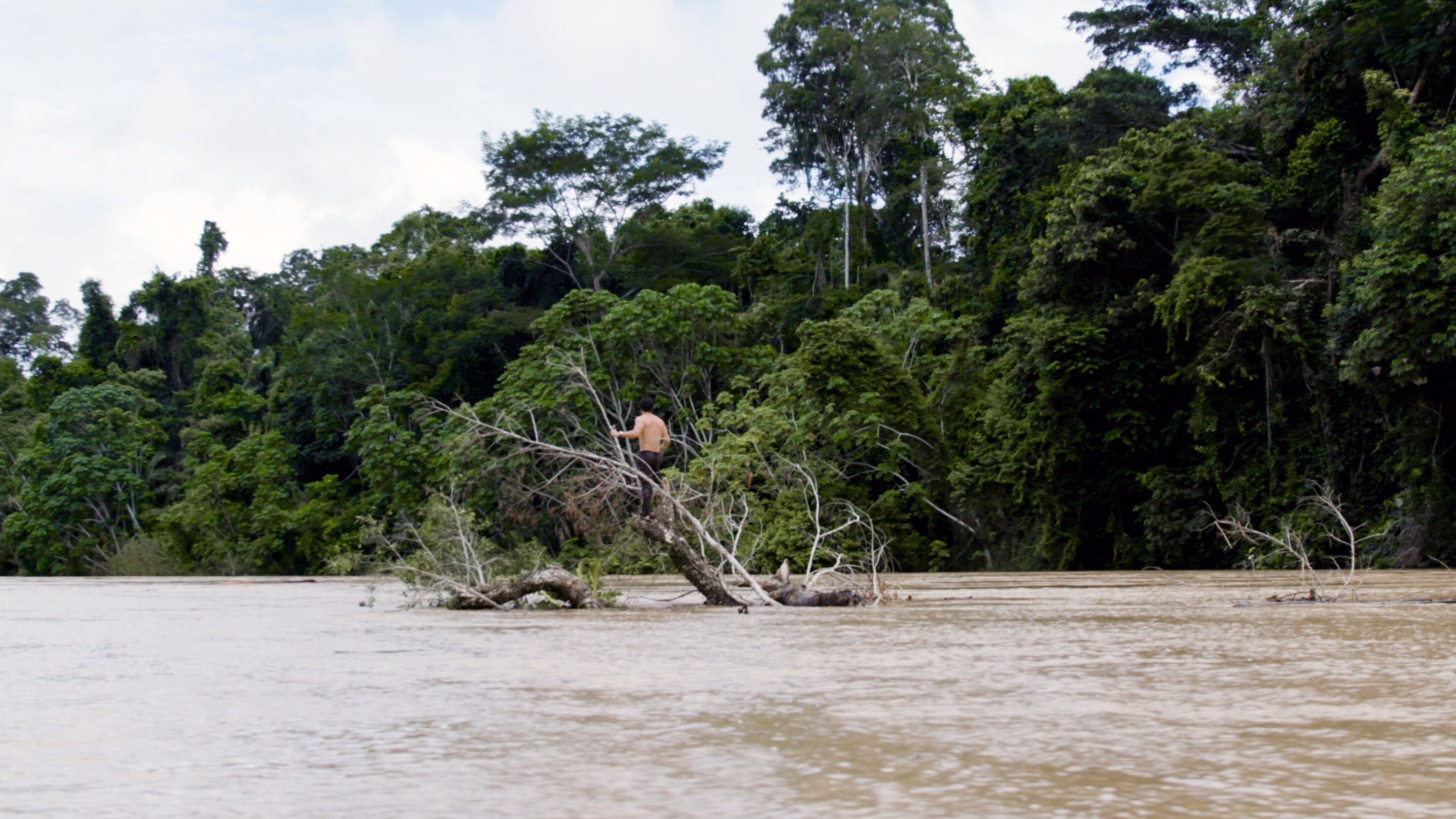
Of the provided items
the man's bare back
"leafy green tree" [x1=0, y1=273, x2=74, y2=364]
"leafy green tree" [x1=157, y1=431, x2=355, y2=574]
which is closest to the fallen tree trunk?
the man's bare back

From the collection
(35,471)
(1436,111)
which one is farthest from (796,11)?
(35,471)

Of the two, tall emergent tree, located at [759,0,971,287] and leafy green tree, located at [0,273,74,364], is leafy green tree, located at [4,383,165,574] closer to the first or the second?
tall emergent tree, located at [759,0,971,287]

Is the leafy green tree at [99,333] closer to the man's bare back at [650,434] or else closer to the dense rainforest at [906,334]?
the dense rainforest at [906,334]

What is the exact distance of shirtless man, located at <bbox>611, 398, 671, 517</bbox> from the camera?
9227 millimetres

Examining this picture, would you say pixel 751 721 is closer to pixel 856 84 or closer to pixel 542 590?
pixel 542 590

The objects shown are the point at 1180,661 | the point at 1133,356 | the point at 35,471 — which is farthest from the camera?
the point at 35,471

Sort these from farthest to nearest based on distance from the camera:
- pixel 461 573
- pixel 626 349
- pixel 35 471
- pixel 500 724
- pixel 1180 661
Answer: pixel 35 471
pixel 626 349
pixel 461 573
pixel 1180 661
pixel 500 724

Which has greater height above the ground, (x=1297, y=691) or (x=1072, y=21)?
(x=1072, y=21)

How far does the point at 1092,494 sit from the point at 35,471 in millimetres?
28195

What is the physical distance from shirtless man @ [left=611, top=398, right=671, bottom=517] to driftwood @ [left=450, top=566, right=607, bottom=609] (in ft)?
2.52

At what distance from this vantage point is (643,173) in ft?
116

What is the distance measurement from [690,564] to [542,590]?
1.11 meters

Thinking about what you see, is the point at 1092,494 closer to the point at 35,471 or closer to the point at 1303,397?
the point at 1303,397

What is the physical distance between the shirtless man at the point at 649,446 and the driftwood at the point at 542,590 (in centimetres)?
77
